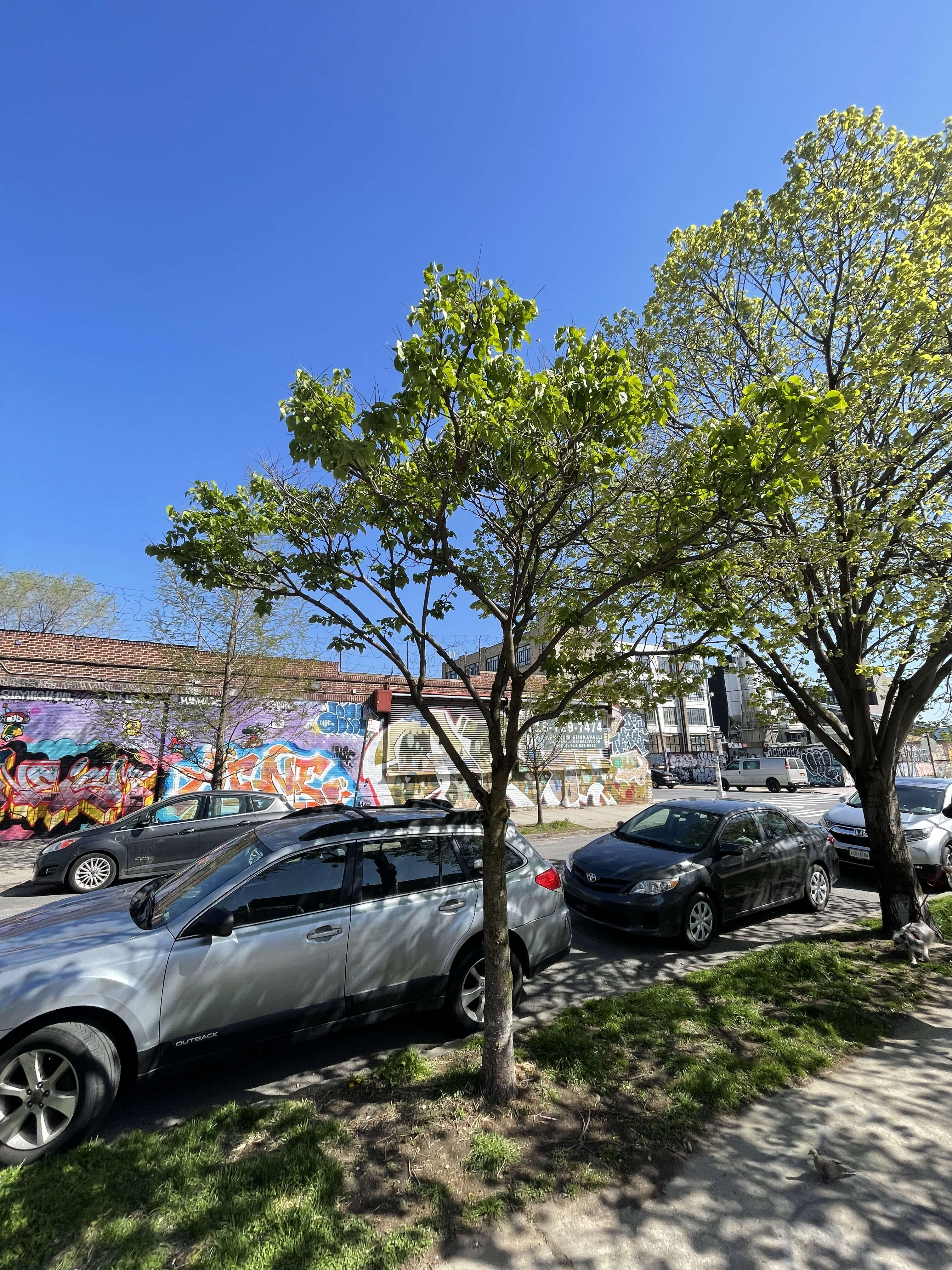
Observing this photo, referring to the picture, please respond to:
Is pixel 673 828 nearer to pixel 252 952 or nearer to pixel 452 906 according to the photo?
pixel 452 906

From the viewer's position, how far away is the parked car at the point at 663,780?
130 ft

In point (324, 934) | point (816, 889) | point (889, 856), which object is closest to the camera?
point (324, 934)

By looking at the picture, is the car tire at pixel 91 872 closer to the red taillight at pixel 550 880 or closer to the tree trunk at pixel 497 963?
the red taillight at pixel 550 880

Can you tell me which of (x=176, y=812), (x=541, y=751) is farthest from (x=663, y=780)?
(x=176, y=812)

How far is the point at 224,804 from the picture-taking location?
10.9 m

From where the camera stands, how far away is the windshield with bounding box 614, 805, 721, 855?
7.40 metres

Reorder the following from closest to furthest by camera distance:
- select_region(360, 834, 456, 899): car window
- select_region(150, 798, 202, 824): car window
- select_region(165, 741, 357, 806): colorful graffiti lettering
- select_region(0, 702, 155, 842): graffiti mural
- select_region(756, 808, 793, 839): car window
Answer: select_region(360, 834, 456, 899): car window → select_region(756, 808, 793, 839): car window → select_region(150, 798, 202, 824): car window → select_region(0, 702, 155, 842): graffiti mural → select_region(165, 741, 357, 806): colorful graffiti lettering

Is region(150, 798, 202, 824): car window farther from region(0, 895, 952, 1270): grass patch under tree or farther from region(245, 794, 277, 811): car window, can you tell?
region(0, 895, 952, 1270): grass patch under tree

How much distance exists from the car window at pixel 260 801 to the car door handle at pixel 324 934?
23.5 ft

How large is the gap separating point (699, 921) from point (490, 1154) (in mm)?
4490

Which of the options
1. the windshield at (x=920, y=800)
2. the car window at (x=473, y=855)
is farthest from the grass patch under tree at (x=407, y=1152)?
the windshield at (x=920, y=800)

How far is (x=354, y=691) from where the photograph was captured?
19.8m

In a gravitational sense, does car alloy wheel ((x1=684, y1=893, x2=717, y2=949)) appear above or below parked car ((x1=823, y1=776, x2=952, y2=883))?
below

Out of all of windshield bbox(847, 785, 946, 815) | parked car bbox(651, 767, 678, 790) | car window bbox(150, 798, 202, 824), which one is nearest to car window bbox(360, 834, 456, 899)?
car window bbox(150, 798, 202, 824)
